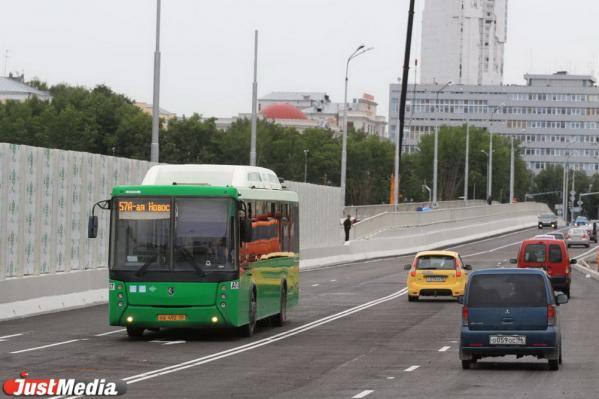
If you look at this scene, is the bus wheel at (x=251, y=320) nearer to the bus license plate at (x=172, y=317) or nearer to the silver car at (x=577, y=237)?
the bus license plate at (x=172, y=317)

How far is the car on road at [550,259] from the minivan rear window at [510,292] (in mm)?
25370

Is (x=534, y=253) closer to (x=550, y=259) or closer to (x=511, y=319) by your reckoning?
(x=550, y=259)

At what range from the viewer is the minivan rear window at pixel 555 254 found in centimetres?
4881

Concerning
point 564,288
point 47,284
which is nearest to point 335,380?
point 47,284

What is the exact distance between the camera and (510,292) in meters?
23.0

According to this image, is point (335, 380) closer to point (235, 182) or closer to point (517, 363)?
point (517, 363)

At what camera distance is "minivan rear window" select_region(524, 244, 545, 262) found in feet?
161

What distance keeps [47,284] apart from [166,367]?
45.4 ft

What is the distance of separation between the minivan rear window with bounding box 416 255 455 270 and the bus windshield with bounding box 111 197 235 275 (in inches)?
703

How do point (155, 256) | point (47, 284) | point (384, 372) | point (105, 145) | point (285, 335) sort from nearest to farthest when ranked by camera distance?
1. point (384, 372)
2. point (155, 256)
3. point (285, 335)
4. point (47, 284)
5. point (105, 145)

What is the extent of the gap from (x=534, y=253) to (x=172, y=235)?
A: 2395 centimetres

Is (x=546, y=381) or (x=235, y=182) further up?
(x=235, y=182)

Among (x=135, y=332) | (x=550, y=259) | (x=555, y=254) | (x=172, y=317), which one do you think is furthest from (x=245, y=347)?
(x=555, y=254)

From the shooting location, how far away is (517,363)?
24312mm
